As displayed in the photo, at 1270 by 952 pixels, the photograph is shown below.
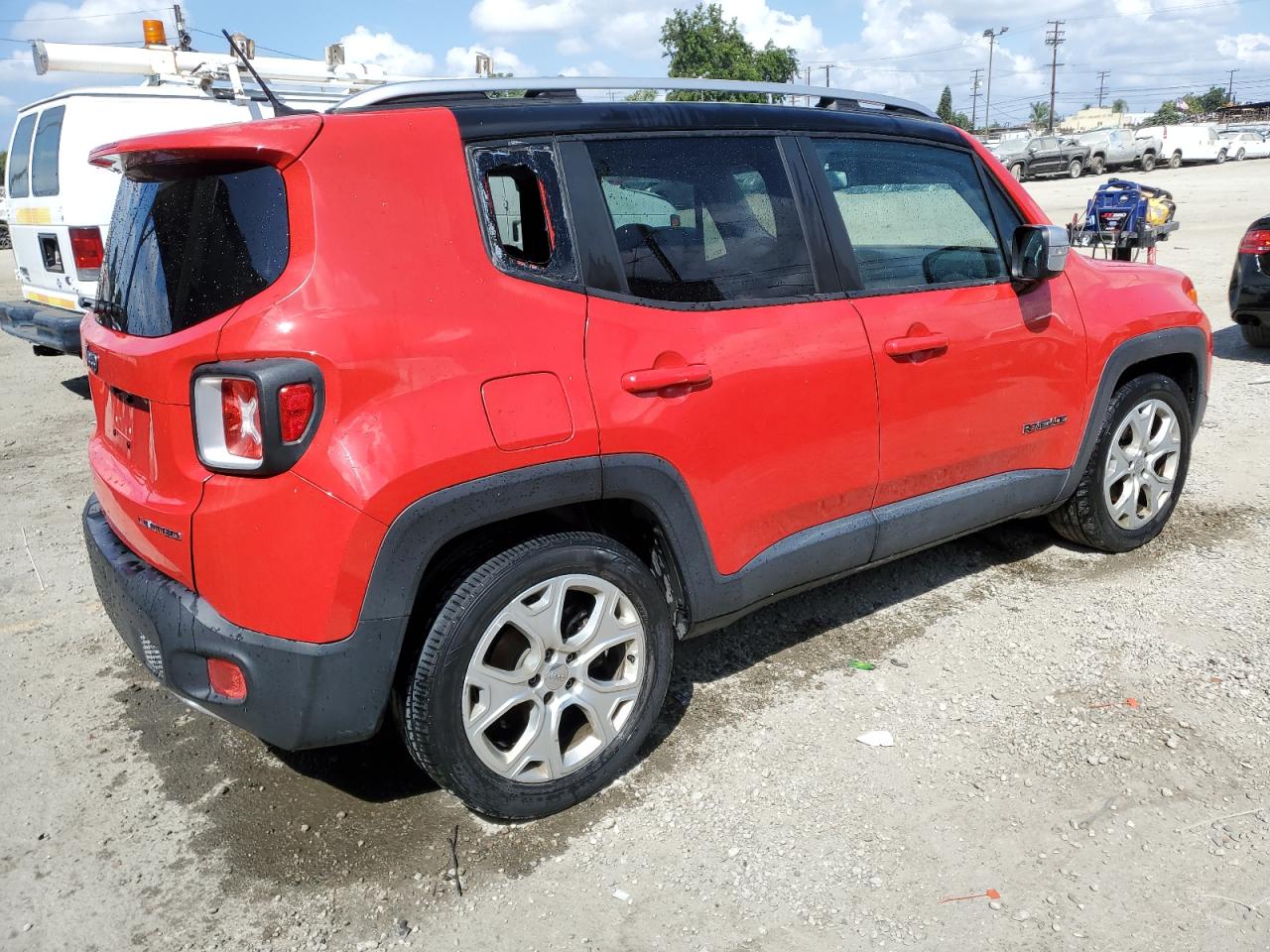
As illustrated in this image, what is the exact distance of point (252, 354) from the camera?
2.27m

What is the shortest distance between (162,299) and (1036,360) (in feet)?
9.67

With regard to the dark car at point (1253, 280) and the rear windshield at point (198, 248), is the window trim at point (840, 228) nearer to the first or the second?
the rear windshield at point (198, 248)

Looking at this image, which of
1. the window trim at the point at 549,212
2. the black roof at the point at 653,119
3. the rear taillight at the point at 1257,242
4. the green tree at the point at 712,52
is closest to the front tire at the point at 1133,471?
the black roof at the point at 653,119

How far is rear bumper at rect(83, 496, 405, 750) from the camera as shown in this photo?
93.5 inches

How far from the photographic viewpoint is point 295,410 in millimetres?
2264

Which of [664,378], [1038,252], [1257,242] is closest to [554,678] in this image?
[664,378]

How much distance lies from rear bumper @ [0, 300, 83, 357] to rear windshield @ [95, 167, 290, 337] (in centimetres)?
443

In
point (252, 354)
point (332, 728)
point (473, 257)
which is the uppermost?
point (473, 257)

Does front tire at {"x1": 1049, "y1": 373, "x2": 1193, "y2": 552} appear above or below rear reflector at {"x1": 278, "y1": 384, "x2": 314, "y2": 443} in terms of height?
below

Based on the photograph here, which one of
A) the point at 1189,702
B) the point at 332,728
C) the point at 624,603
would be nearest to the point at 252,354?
the point at 332,728

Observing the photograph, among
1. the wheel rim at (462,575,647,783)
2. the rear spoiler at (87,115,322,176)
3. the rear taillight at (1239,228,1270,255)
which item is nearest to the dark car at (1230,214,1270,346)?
the rear taillight at (1239,228,1270,255)

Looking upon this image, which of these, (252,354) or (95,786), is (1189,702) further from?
(95,786)

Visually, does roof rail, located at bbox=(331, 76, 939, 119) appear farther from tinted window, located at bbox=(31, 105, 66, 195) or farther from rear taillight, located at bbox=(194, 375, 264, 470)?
tinted window, located at bbox=(31, 105, 66, 195)

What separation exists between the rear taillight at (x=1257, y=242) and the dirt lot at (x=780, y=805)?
466 centimetres
